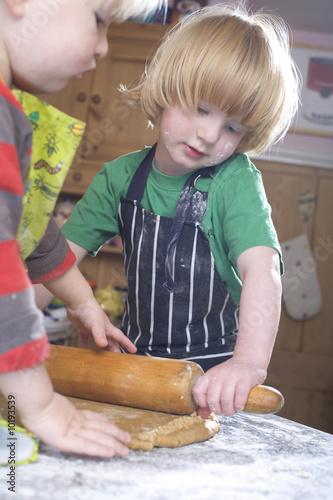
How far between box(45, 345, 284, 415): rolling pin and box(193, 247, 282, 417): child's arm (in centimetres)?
2

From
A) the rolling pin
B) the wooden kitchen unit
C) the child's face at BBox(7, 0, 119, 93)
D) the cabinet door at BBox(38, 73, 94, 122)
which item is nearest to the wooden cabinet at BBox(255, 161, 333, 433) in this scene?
the wooden kitchen unit

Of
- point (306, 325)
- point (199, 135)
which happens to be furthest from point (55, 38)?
point (306, 325)

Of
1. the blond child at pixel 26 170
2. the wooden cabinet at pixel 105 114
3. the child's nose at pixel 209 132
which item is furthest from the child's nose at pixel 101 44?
the wooden cabinet at pixel 105 114

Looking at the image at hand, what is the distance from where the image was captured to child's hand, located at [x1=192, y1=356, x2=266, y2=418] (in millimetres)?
714

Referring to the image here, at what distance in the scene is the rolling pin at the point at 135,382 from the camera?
0.74 m

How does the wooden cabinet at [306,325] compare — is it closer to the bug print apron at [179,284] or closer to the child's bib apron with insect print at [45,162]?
the bug print apron at [179,284]

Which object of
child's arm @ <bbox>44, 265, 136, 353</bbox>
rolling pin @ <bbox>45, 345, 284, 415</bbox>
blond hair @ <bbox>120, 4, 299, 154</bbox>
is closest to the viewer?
rolling pin @ <bbox>45, 345, 284, 415</bbox>

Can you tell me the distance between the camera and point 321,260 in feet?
9.59

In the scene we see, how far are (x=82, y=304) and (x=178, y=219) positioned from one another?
298 mm

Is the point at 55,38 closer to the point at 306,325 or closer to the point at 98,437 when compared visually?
the point at 98,437

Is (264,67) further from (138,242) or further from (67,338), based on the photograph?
(67,338)

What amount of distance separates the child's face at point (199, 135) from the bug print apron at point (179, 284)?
0.09 metres

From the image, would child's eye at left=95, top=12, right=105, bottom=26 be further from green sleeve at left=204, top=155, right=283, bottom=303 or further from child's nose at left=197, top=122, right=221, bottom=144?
green sleeve at left=204, top=155, right=283, bottom=303

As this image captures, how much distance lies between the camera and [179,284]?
1.10 metres
